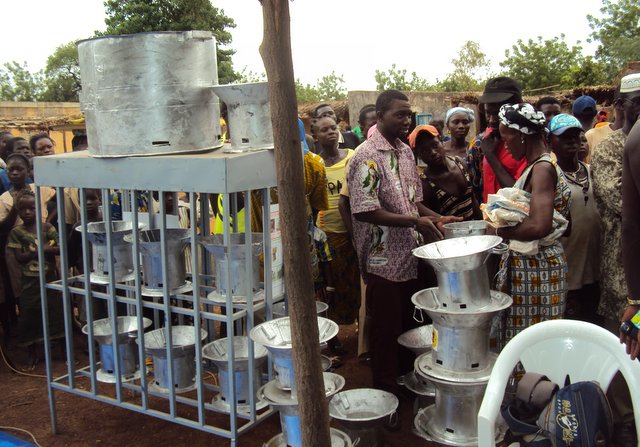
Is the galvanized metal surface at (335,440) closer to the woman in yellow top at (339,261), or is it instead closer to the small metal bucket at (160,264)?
the small metal bucket at (160,264)

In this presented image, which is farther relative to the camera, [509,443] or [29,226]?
[29,226]

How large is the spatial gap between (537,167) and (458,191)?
54.0 inches

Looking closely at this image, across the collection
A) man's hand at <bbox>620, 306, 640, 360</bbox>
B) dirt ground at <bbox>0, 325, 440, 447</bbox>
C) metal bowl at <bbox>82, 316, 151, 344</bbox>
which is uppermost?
man's hand at <bbox>620, 306, 640, 360</bbox>

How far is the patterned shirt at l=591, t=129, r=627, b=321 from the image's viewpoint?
3471 millimetres

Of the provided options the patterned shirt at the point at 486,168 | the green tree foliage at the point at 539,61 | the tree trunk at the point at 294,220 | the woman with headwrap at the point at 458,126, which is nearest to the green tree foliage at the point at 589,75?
the green tree foliage at the point at 539,61

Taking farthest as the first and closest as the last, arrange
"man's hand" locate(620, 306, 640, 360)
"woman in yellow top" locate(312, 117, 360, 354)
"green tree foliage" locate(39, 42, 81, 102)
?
"green tree foliage" locate(39, 42, 81, 102)
"woman in yellow top" locate(312, 117, 360, 354)
"man's hand" locate(620, 306, 640, 360)

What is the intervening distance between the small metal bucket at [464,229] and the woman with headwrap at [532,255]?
1.33 feet

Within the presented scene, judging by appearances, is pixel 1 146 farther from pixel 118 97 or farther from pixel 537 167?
pixel 537 167

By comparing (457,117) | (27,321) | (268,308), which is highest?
(457,117)

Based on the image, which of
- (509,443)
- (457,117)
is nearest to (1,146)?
(457,117)

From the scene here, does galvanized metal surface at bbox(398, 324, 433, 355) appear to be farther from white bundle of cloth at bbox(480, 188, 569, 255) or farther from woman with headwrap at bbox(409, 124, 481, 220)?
woman with headwrap at bbox(409, 124, 481, 220)

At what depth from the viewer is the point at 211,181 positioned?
306cm

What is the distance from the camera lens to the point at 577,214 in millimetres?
3924

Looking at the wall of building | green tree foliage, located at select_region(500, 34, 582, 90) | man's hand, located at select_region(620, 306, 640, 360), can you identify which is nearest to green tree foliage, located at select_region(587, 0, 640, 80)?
green tree foliage, located at select_region(500, 34, 582, 90)
